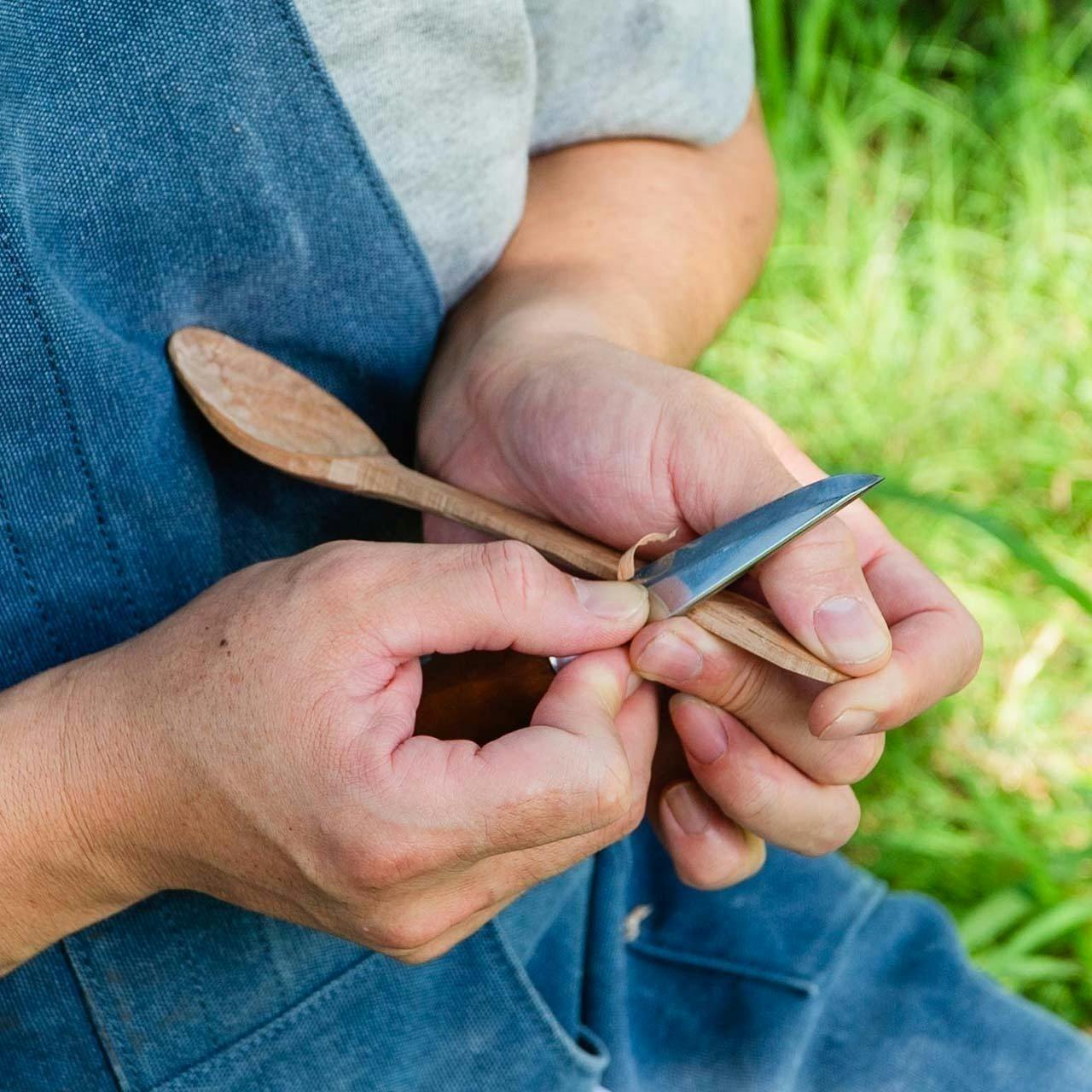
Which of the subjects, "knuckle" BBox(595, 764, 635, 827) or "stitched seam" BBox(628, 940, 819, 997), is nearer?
"knuckle" BBox(595, 764, 635, 827)

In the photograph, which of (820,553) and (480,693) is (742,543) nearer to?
(820,553)

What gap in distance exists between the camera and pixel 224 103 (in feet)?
2.37

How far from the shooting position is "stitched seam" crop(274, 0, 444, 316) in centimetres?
73

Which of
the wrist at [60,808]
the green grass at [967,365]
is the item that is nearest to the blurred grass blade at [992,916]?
the green grass at [967,365]

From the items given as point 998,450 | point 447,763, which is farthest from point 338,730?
point 998,450

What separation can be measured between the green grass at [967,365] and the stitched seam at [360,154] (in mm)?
585

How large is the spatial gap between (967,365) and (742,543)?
1.43 meters

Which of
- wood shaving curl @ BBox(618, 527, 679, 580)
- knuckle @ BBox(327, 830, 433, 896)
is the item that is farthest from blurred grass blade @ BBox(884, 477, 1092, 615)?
knuckle @ BBox(327, 830, 433, 896)

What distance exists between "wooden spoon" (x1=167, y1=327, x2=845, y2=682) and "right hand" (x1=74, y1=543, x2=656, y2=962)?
9 centimetres

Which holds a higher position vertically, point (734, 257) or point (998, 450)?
point (734, 257)

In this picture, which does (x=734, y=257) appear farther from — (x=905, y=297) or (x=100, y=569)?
(x=905, y=297)

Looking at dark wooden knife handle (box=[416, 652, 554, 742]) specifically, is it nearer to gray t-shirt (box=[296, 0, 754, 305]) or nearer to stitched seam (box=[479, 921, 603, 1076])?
stitched seam (box=[479, 921, 603, 1076])

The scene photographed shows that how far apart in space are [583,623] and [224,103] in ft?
1.30

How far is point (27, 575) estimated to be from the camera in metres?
0.70
